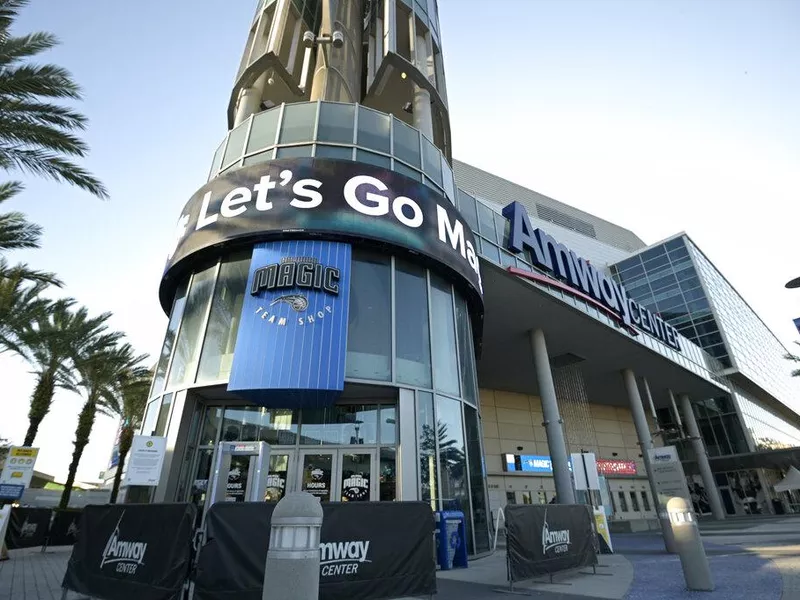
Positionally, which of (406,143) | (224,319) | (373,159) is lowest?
(224,319)

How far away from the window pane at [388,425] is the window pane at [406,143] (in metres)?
8.61

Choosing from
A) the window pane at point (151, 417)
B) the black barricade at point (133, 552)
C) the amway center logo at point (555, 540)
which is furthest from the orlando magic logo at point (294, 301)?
the amway center logo at point (555, 540)

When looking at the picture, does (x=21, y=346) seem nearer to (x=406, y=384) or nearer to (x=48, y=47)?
(x=48, y=47)

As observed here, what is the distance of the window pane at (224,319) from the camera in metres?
11.3

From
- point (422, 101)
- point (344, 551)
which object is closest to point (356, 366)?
point (344, 551)

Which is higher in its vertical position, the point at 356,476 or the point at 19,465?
the point at 19,465

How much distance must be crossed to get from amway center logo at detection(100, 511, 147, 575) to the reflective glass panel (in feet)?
39.9

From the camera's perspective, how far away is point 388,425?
11539mm

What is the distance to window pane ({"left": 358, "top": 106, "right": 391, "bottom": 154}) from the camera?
1491 cm

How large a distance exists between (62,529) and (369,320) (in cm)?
1708

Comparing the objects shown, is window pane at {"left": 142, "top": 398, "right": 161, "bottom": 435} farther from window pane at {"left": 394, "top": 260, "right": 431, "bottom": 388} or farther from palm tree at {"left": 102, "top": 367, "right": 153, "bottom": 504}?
palm tree at {"left": 102, "top": 367, "right": 153, "bottom": 504}

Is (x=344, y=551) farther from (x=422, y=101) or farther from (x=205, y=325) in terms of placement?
(x=422, y=101)

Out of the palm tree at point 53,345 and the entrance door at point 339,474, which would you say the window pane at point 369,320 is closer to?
the entrance door at point 339,474

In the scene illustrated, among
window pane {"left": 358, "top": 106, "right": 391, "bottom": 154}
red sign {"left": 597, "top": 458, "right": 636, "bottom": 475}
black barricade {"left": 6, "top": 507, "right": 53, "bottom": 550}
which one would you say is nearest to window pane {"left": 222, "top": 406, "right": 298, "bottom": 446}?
window pane {"left": 358, "top": 106, "right": 391, "bottom": 154}
